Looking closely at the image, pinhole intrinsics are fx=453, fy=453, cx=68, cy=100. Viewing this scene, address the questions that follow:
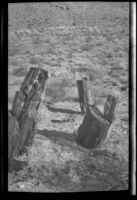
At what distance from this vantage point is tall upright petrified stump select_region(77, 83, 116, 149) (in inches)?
132

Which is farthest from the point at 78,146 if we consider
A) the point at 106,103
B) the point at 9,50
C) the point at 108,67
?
the point at 9,50

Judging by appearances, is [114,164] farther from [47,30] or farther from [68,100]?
[47,30]

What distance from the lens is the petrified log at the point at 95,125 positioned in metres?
3.34

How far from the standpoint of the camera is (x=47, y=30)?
3.34 meters

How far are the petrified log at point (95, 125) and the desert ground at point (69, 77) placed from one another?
0.04 meters

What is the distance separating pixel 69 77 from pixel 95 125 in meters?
0.40

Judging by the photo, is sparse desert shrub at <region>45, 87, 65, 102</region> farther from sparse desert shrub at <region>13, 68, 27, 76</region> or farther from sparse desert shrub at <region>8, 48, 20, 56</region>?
sparse desert shrub at <region>8, 48, 20, 56</region>

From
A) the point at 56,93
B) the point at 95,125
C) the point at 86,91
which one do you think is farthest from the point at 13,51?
the point at 95,125

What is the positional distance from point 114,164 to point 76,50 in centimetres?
88

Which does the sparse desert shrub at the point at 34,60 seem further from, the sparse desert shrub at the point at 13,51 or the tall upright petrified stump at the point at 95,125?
the tall upright petrified stump at the point at 95,125

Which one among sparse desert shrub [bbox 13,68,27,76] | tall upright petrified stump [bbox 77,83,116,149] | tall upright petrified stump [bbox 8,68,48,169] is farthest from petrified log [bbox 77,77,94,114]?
sparse desert shrub [bbox 13,68,27,76]

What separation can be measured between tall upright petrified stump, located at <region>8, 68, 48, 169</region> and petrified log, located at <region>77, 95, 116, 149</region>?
368mm

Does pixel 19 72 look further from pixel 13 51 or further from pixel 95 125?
pixel 95 125

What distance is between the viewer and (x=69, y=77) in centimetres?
334
